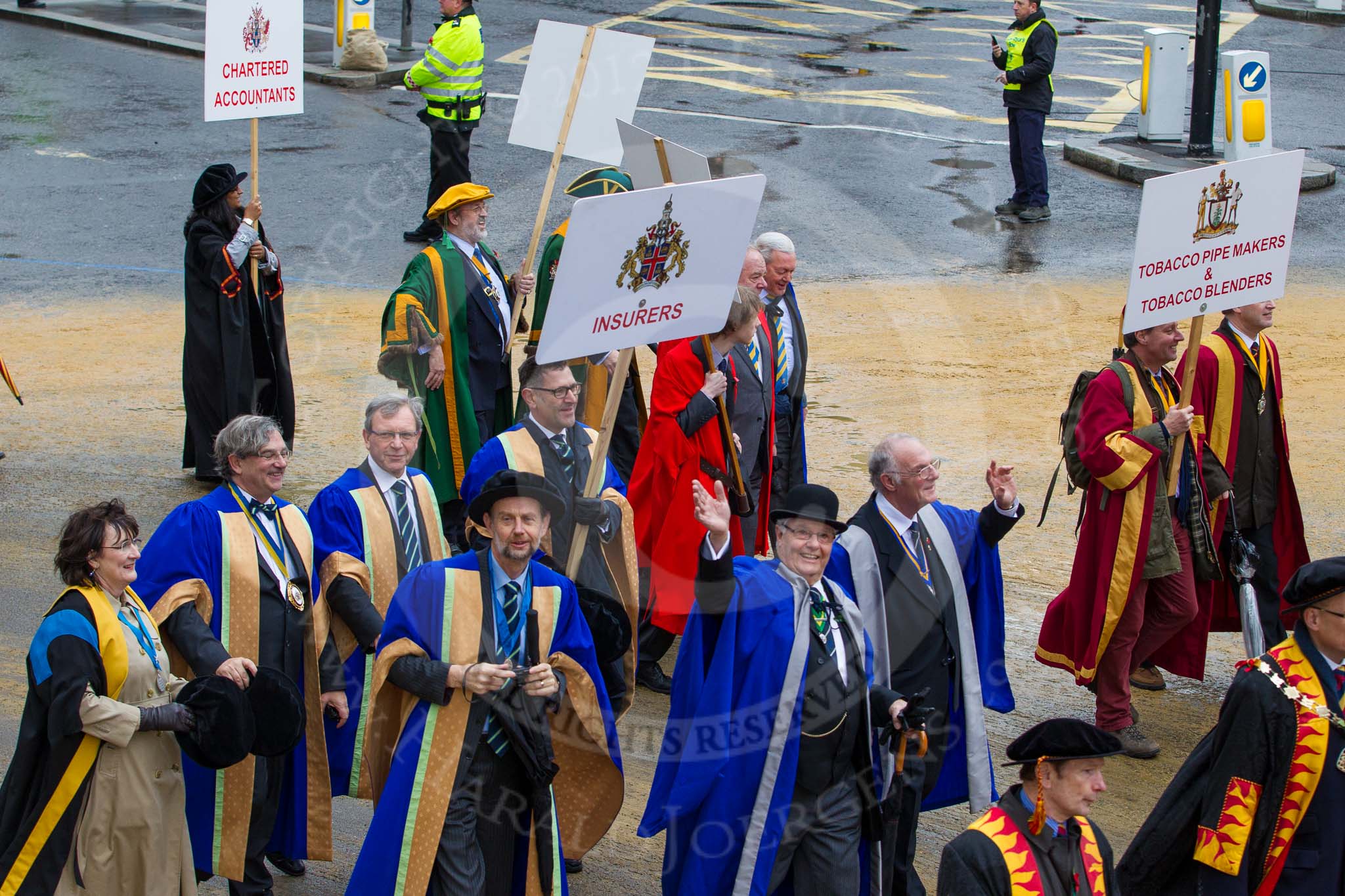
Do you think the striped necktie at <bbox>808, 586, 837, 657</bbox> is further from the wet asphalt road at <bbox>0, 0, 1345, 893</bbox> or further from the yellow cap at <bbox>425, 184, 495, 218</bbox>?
the yellow cap at <bbox>425, 184, 495, 218</bbox>

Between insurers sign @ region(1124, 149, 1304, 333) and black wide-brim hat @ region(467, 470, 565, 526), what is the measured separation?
8.15 feet

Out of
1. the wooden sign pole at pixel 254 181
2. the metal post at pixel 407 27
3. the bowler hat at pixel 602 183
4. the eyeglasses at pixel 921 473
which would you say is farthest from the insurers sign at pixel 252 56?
the metal post at pixel 407 27

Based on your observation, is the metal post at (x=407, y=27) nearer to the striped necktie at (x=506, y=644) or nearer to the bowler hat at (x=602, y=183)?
the bowler hat at (x=602, y=183)

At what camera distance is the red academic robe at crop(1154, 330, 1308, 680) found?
712cm

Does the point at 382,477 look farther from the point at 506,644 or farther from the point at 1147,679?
the point at 1147,679

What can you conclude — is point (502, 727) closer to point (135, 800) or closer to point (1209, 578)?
point (135, 800)

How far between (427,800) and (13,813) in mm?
1208

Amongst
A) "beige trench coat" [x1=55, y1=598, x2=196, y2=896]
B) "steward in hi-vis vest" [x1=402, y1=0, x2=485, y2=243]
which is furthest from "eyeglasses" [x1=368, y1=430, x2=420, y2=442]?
"steward in hi-vis vest" [x1=402, y1=0, x2=485, y2=243]

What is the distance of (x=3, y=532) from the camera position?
8672 millimetres

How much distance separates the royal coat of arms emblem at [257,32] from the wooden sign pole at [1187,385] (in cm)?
530

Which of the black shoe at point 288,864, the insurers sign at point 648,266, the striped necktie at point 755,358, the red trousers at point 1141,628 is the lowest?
the black shoe at point 288,864

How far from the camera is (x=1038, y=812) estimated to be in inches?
163

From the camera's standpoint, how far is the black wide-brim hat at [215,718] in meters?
4.90

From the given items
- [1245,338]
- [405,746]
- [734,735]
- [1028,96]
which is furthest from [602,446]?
[1028,96]
